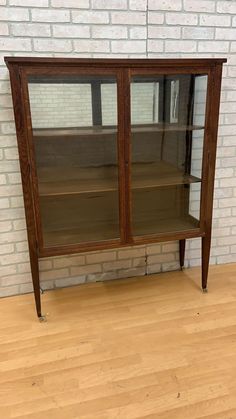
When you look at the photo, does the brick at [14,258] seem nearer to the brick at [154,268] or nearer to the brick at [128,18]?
the brick at [154,268]

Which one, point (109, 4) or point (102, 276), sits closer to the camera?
point (109, 4)

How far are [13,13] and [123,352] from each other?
1.87 m

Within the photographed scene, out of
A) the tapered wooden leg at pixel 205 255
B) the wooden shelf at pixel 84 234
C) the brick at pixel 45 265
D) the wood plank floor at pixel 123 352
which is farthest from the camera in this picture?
the brick at pixel 45 265

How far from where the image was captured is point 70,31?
1.92m

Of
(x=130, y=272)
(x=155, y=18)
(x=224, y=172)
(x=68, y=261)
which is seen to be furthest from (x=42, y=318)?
(x=155, y=18)

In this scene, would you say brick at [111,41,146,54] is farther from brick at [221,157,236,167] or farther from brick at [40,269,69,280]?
brick at [40,269,69,280]

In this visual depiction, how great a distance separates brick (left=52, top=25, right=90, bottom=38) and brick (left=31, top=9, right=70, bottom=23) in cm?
4

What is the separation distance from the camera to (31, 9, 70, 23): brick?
1852 mm

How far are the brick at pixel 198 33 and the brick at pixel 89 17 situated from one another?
1.65 feet

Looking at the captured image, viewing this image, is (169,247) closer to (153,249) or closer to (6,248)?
(153,249)

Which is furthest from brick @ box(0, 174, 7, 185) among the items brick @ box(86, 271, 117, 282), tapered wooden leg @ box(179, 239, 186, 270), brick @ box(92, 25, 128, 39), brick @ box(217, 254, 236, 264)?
brick @ box(217, 254, 236, 264)

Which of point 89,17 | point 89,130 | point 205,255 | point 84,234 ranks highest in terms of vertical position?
point 89,17

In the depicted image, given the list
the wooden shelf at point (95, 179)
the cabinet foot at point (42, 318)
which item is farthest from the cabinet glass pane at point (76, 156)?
the cabinet foot at point (42, 318)

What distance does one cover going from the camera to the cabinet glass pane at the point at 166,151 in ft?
6.34
